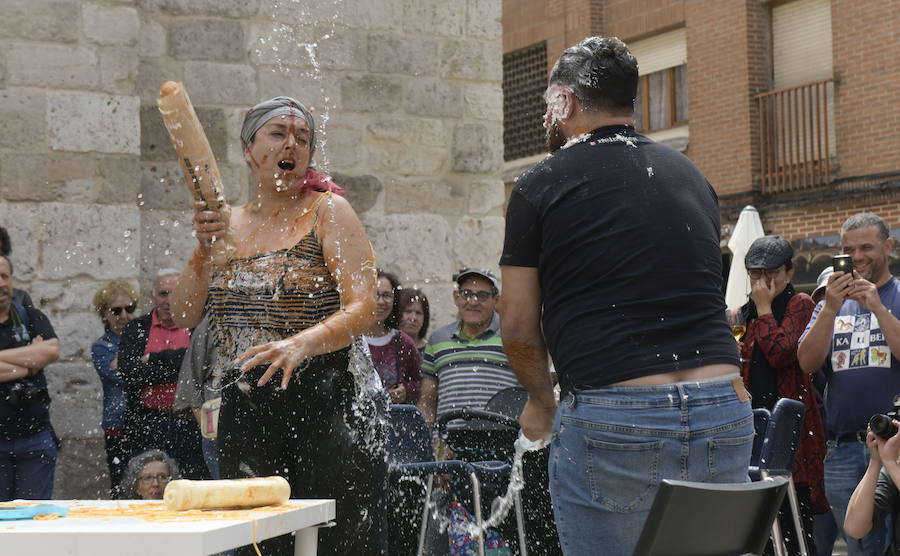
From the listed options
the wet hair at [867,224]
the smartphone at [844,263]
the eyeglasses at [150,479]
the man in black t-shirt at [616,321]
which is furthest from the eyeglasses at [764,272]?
the man in black t-shirt at [616,321]

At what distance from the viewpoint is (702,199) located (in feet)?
10.0

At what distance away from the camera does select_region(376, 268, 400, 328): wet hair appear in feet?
25.0

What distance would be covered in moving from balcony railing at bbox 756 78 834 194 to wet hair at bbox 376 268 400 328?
1149 centimetres

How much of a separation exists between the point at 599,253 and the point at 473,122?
6180mm

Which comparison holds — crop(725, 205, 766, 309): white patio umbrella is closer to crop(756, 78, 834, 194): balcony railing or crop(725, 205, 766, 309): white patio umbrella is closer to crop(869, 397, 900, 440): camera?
crop(869, 397, 900, 440): camera

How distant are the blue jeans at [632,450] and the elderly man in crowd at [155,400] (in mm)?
4257

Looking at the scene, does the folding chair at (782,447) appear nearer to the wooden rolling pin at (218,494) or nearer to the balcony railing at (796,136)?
the wooden rolling pin at (218,494)

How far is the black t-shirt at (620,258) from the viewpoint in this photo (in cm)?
290

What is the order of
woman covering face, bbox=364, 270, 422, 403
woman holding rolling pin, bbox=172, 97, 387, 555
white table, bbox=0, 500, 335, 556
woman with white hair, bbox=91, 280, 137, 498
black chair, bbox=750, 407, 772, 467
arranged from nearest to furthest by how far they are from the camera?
1. white table, bbox=0, 500, 335, 556
2. woman holding rolling pin, bbox=172, 97, 387, 555
3. black chair, bbox=750, 407, 772, 467
4. woman with white hair, bbox=91, 280, 137, 498
5. woman covering face, bbox=364, 270, 422, 403

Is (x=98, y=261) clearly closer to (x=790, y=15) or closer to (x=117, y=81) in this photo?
(x=117, y=81)

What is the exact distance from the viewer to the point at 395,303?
7.68 metres

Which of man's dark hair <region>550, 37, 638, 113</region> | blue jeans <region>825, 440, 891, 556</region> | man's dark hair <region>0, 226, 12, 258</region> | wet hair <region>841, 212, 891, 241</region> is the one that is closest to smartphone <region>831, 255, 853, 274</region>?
wet hair <region>841, 212, 891, 241</region>

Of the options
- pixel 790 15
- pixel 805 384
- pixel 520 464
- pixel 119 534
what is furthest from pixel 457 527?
pixel 790 15

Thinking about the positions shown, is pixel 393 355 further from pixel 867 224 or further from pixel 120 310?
pixel 867 224
